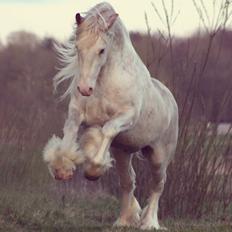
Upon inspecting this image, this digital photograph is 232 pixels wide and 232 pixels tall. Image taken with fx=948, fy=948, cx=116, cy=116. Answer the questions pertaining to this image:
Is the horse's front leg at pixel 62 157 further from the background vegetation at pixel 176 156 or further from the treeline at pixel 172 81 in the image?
the treeline at pixel 172 81

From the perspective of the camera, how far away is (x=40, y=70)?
18.2m

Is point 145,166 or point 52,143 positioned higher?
point 52,143

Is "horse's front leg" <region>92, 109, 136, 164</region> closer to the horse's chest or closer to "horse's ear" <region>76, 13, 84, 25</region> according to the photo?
the horse's chest

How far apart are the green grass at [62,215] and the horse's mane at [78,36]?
1267 millimetres

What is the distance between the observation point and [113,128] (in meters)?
7.96

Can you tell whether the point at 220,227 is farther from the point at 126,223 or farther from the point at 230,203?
the point at 230,203

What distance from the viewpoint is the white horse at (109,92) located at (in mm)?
7879

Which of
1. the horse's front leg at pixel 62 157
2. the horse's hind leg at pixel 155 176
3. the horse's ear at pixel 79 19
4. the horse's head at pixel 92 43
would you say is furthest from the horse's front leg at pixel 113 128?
the horse's hind leg at pixel 155 176

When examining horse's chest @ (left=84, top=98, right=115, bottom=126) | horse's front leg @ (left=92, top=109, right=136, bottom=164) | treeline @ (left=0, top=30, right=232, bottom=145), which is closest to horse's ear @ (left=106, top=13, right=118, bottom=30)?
horse's chest @ (left=84, top=98, right=115, bottom=126)

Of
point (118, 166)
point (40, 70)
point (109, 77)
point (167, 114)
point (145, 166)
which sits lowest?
point (40, 70)

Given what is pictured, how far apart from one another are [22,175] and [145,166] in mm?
2546

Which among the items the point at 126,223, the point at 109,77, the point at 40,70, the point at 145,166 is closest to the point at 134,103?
the point at 109,77

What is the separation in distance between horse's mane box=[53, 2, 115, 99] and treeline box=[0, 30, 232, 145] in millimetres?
2921

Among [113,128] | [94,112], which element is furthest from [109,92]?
[113,128]
